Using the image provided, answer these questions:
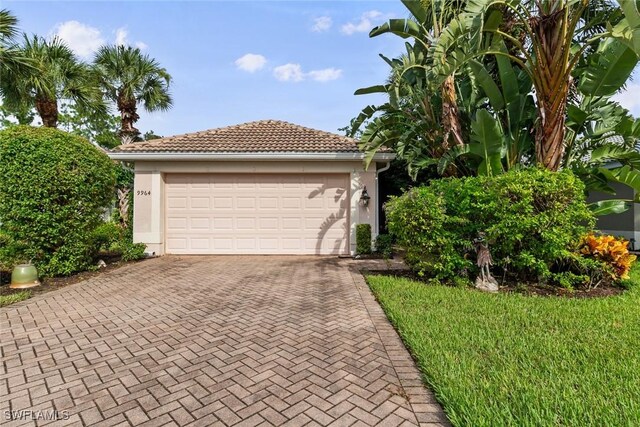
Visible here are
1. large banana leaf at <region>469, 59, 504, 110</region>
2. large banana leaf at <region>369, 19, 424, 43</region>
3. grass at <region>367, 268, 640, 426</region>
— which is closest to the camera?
grass at <region>367, 268, 640, 426</region>

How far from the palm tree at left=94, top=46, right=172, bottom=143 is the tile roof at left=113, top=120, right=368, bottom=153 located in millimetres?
4507

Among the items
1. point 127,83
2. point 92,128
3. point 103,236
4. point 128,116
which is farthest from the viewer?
point 92,128

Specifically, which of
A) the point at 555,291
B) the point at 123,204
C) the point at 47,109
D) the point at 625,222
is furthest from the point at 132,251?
the point at 625,222

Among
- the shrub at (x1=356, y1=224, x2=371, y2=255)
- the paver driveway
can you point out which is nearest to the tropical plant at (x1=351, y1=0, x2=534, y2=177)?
the shrub at (x1=356, y1=224, x2=371, y2=255)

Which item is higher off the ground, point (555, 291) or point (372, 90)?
point (372, 90)

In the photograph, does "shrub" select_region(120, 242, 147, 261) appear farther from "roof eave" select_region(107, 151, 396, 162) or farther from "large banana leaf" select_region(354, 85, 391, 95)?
"large banana leaf" select_region(354, 85, 391, 95)

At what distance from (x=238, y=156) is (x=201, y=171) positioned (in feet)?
4.67

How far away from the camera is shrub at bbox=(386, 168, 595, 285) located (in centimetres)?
548

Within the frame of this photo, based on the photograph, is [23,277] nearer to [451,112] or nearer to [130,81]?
[451,112]

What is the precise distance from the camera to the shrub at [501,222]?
548cm

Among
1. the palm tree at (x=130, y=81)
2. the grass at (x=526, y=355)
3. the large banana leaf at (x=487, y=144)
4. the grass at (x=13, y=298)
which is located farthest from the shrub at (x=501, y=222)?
the palm tree at (x=130, y=81)

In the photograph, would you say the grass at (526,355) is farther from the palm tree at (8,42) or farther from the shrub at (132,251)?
the palm tree at (8,42)

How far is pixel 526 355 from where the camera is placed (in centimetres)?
315

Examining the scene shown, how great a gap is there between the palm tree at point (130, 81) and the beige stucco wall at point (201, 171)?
5658mm
